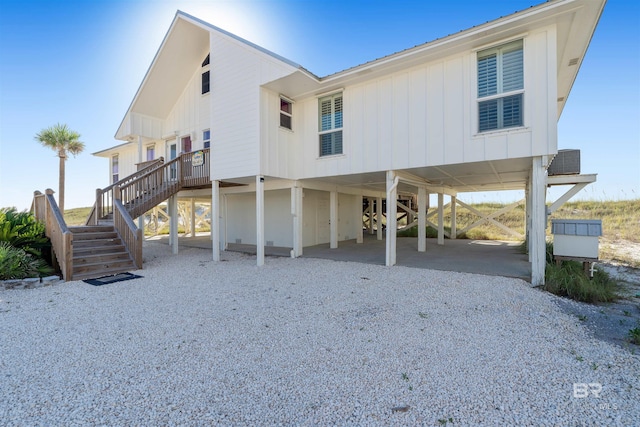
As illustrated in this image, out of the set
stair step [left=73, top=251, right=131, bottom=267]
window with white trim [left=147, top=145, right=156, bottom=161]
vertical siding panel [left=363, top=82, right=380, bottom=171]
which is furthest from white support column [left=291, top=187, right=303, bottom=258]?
window with white trim [left=147, top=145, right=156, bottom=161]

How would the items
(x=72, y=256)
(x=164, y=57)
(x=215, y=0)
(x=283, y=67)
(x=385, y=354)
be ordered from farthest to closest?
(x=164, y=57) → (x=215, y=0) → (x=283, y=67) → (x=72, y=256) → (x=385, y=354)

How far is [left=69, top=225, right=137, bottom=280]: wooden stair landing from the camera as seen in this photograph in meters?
7.70

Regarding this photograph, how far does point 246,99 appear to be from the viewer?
941 cm

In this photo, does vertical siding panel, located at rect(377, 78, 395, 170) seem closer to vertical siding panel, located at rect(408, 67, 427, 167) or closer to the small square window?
vertical siding panel, located at rect(408, 67, 427, 167)

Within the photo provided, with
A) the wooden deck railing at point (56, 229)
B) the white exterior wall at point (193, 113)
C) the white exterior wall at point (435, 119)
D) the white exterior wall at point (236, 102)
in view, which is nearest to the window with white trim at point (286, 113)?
the white exterior wall at point (435, 119)

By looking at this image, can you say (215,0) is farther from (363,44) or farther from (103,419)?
(103,419)

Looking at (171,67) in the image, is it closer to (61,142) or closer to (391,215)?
(391,215)

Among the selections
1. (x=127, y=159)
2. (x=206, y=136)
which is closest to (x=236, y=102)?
(x=206, y=136)

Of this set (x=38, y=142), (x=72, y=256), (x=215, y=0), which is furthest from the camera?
(x=38, y=142)

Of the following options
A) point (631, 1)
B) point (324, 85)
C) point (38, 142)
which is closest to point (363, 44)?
point (324, 85)

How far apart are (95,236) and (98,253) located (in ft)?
2.63

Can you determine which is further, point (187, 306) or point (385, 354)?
point (187, 306)

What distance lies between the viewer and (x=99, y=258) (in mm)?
8164

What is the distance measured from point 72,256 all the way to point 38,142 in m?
19.7
